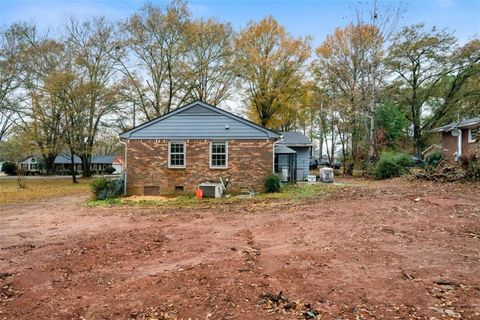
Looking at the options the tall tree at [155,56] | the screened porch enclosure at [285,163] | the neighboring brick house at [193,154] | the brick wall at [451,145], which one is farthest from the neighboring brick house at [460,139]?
the tall tree at [155,56]

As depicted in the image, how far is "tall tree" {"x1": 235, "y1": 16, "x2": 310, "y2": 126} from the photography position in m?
29.6

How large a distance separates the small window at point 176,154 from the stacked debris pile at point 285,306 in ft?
37.4

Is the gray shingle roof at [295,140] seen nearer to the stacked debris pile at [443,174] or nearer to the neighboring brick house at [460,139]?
the stacked debris pile at [443,174]

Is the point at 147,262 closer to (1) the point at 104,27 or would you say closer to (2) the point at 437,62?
(1) the point at 104,27

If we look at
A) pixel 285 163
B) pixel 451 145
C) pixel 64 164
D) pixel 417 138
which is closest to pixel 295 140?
pixel 285 163

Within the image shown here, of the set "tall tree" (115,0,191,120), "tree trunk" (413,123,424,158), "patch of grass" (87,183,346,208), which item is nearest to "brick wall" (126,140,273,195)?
"patch of grass" (87,183,346,208)

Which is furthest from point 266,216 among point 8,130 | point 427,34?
point 8,130

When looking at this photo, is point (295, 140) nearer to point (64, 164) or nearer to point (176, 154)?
point (176, 154)

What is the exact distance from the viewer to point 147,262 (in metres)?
5.27

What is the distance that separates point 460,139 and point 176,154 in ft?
61.1

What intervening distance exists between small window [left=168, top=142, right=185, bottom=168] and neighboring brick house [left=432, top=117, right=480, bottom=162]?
15.8 meters

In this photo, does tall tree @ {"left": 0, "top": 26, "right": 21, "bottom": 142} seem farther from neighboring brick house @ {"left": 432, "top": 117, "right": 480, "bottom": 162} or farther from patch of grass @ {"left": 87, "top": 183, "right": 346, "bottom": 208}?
neighboring brick house @ {"left": 432, "top": 117, "right": 480, "bottom": 162}

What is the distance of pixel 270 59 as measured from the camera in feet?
97.8

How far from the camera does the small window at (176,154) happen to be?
48.2 ft
